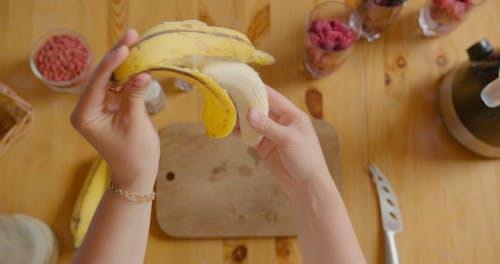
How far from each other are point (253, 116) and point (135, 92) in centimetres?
15

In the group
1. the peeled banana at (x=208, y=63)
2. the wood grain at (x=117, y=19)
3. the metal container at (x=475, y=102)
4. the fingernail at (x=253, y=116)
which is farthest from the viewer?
the wood grain at (x=117, y=19)

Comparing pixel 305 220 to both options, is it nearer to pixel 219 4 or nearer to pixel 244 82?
pixel 244 82

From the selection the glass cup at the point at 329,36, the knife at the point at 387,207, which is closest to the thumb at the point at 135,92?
the glass cup at the point at 329,36

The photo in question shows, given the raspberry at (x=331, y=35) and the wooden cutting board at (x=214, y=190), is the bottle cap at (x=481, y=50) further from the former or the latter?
the wooden cutting board at (x=214, y=190)

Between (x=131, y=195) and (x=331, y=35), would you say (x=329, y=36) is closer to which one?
(x=331, y=35)

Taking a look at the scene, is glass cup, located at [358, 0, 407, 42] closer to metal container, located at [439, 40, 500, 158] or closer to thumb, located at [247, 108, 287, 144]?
metal container, located at [439, 40, 500, 158]

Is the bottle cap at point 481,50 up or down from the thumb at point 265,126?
up

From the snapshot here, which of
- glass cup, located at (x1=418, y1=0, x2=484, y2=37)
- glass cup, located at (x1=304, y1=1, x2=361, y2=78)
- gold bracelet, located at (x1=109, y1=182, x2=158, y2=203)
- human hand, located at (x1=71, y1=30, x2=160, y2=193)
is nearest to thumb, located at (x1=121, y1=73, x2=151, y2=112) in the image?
human hand, located at (x1=71, y1=30, x2=160, y2=193)

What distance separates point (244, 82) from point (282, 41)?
0.38 meters

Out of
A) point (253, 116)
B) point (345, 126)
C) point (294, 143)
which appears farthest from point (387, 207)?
point (253, 116)

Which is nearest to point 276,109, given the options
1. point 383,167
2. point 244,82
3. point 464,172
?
point 244,82

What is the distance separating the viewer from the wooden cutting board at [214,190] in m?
0.75

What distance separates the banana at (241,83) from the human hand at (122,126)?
0.09m

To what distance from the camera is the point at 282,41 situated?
2.75 feet
